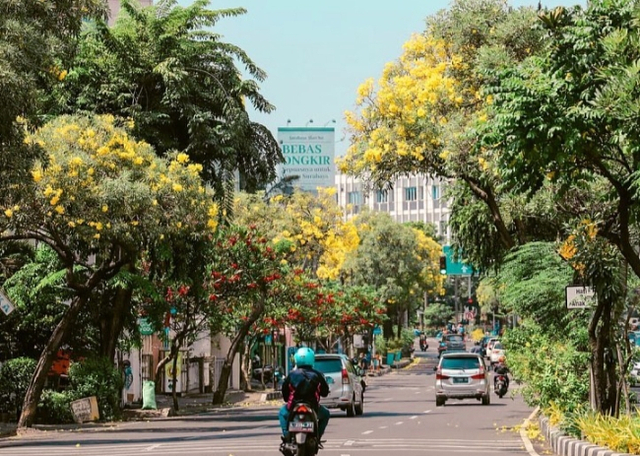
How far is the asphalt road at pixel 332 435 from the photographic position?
24062 mm

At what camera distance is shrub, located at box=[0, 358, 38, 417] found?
123ft

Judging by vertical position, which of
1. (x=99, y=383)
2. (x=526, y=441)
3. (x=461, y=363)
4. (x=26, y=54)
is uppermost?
(x=26, y=54)

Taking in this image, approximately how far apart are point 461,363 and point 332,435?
1644 cm

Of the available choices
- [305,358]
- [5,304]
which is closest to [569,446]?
[305,358]

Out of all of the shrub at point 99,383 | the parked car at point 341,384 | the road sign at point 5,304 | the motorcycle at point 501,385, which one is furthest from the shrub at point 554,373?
the motorcycle at point 501,385

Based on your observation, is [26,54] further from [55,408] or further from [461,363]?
[461,363]

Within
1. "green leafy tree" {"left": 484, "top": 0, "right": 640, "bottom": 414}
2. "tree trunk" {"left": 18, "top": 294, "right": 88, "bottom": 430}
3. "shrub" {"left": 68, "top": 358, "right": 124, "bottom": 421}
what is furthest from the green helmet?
"shrub" {"left": 68, "top": 358, "right": 124, "bottom": 421}

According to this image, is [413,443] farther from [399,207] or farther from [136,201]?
[399,207]

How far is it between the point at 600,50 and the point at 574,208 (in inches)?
→ 429

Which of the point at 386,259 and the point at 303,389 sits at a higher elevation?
the point at 386,259

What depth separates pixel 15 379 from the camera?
37.5 metres

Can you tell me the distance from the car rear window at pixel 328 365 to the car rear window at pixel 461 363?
6.76 metres

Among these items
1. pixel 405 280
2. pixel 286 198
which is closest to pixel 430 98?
pixel 286 198

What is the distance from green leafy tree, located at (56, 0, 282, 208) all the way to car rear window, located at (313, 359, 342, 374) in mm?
5542
